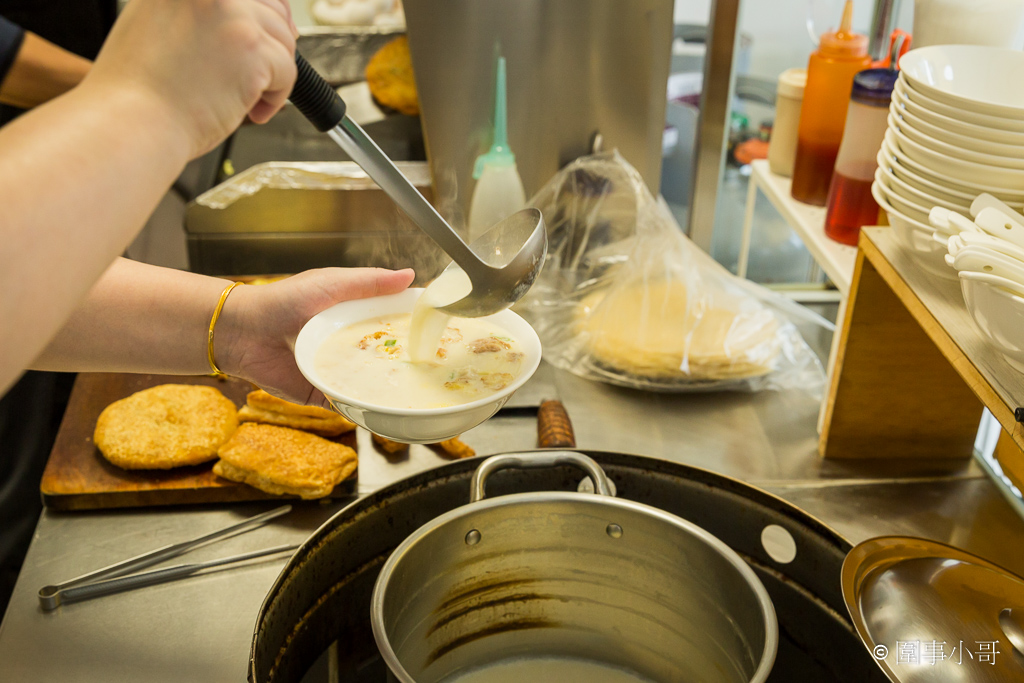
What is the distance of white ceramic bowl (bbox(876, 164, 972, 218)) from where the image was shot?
826 millimetres

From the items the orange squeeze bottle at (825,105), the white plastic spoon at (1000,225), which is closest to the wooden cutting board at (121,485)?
the white plastic spoon at (1000,225)

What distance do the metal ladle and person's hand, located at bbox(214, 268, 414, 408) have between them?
143 mm

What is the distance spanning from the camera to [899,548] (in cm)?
82

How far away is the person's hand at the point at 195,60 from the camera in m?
0.49

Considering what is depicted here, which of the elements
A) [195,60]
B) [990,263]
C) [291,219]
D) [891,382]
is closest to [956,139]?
[990,263]

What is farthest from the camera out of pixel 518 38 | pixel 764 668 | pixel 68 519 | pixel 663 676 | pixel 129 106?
pixel 518 38

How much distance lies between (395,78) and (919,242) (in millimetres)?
1561

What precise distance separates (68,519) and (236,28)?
0.86m

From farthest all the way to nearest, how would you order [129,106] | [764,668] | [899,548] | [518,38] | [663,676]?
[518,38] < [663,676] < [899,548] < [764,668] < [129,106]

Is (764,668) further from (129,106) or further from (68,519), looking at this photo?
(68,519)

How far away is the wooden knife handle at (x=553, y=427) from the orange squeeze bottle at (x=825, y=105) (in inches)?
24.7

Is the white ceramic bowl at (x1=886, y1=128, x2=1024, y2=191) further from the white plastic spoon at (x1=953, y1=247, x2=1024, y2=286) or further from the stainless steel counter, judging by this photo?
the stainless steel counter

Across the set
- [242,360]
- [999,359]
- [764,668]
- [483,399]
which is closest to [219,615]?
[242,360]

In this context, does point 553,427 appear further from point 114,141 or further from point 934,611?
point 114,141
